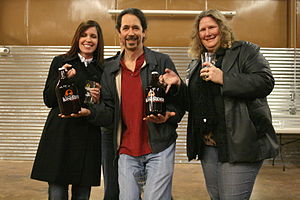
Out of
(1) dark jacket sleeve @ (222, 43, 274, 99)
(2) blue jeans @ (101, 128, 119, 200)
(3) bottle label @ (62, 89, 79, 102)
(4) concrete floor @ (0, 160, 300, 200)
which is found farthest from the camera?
(4) concrete floor @ (0, 160, 300, 200)

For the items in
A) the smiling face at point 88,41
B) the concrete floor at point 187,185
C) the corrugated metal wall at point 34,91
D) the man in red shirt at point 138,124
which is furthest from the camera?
the corrugated metal wall at point 34,91

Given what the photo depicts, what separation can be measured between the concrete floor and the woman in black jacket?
83.7 inches

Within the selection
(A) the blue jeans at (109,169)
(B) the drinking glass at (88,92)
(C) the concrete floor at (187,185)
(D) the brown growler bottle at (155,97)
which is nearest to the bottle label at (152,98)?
(D) the brown growler bottle at (155,97)

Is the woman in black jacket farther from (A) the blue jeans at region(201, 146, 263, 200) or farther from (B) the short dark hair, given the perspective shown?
(B) the short dark hair

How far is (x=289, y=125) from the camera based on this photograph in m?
6.21

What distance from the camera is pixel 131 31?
1.89 m

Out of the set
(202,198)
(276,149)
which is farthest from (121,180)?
(202,198)

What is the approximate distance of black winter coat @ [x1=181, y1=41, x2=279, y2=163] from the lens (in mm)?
1763

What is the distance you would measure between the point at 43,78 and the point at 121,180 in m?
5.00

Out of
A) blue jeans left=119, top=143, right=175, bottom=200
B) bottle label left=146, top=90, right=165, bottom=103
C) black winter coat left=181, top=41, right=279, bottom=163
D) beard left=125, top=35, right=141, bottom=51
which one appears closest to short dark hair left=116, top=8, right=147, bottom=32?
beard left=125, top=35, right=141, bottom=51

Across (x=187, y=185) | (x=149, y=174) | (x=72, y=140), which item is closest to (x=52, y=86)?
(x=72, y=140)

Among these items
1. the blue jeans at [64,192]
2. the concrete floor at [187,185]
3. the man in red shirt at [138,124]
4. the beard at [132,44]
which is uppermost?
the beard at [132,44]

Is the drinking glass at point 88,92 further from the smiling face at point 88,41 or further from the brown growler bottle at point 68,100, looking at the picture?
the smiling face at point 88,41

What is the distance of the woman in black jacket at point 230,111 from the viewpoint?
1.77 meters
